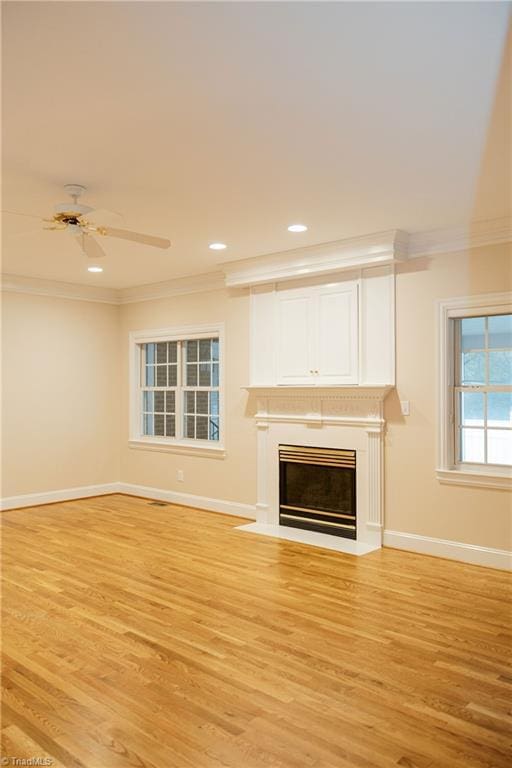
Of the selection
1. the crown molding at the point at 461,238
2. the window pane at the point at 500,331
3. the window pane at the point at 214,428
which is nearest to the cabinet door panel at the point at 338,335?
the crown molding at the point at 461,238

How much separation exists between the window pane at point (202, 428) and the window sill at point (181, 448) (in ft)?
0.44

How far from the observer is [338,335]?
5.43 metres

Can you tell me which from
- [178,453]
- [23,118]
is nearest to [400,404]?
[178,453]

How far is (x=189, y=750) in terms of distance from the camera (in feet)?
7.45

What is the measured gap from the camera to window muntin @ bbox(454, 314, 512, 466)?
4.70 meters

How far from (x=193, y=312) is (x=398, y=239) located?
9.12 ft

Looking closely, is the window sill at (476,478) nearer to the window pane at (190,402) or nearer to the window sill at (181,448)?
the window sill at (181,448)

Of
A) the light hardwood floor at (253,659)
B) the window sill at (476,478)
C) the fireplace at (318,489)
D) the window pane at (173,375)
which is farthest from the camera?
the window pane at (173,375)

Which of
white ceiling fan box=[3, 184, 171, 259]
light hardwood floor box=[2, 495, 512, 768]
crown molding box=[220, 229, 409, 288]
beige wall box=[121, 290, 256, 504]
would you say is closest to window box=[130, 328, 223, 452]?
beige wall box=[121, 290, 256, 504]

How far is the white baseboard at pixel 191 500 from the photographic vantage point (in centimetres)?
633

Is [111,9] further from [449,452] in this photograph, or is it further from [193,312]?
[193,312]

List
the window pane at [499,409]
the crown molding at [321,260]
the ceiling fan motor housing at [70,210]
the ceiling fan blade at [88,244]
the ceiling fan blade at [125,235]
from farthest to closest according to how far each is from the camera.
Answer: the crown molding at [321,260] < the window pane at [499,409] < the ceiling fan blade at [88,244] < the ceiling fan blade at [125,235] < the ceiling fan motor housing at [70,210]

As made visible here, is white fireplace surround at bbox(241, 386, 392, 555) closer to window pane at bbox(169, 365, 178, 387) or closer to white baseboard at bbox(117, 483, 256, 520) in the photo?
white baseboard at bbox(117, 483, 256, 520)

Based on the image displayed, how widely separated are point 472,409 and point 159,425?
412cm
